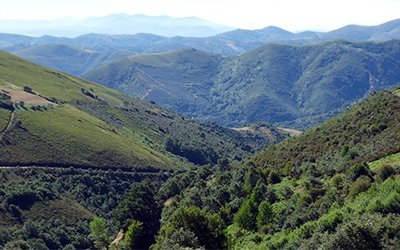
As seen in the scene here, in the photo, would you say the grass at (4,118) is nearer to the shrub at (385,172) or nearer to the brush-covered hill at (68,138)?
the brush-covered hill at (68,138)

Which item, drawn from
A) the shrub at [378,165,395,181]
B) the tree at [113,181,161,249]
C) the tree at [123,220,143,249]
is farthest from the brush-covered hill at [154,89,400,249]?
the tree at [123,220,143,249]

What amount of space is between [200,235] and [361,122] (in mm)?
39032

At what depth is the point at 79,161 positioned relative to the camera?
439ft

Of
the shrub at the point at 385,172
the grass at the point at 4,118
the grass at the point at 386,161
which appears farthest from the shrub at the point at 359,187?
the grass at the point at 4,118

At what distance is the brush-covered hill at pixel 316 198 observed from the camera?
31.2 meters

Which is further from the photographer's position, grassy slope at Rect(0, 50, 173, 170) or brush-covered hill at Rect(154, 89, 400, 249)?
grassy slope at Rect(0, 50, 173, 170)

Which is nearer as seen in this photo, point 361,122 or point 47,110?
point 361,122

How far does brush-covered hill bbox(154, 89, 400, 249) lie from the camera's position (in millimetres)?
31172

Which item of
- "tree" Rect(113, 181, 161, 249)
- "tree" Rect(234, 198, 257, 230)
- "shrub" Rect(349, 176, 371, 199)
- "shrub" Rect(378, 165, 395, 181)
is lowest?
"tree" Rect(113, 181, 161, 249)

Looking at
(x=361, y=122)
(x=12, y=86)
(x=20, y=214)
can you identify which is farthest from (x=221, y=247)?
(x=12, y=86)

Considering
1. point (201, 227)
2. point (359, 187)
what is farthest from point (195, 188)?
point (359, 187)

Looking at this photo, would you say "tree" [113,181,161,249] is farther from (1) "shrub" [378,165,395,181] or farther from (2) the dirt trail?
(2) the dirt trail

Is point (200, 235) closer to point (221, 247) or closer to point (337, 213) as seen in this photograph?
point (221, 247)

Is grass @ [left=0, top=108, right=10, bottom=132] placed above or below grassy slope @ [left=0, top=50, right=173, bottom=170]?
above
